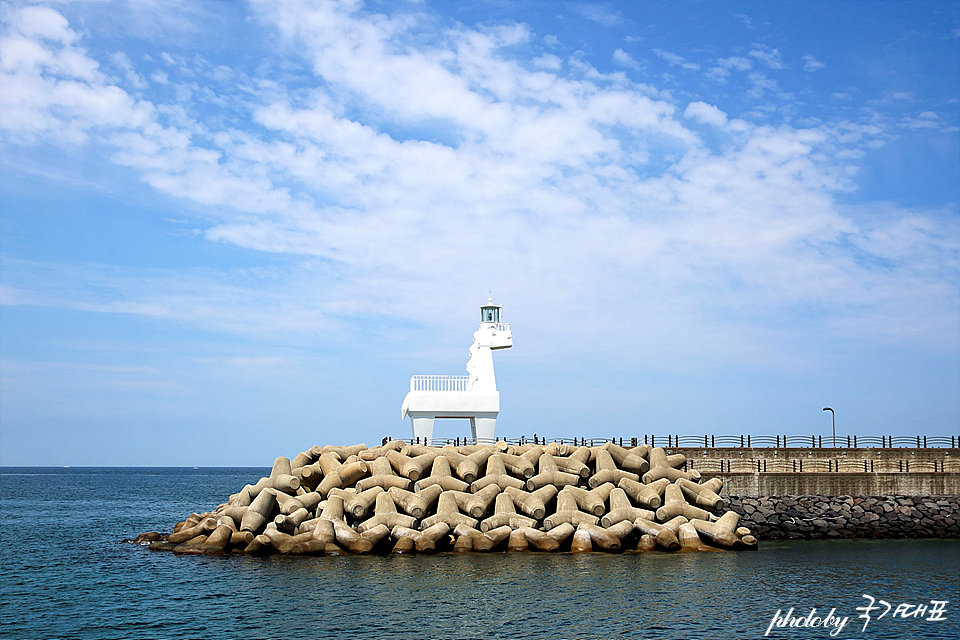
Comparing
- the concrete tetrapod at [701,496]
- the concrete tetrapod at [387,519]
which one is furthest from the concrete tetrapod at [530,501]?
the concrete tetrapod at [701,496]

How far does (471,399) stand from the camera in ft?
111

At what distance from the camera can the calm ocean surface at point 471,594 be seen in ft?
52.3

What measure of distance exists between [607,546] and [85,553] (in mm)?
16513

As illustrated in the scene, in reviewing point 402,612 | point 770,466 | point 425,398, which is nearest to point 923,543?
point 770,466

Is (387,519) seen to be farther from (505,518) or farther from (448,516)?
(505,518)

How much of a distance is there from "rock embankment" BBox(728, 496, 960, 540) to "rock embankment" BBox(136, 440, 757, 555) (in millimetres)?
3692

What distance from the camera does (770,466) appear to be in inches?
1278

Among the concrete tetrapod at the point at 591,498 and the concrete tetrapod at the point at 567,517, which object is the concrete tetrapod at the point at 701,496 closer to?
the concrete tetrapod at the point at 591,498

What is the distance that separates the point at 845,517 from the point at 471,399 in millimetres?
14142

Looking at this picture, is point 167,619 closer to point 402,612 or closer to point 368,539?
point 402,612

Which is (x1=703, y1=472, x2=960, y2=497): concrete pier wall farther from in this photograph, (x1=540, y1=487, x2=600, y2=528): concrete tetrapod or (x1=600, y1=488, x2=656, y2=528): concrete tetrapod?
(x1=540, y1=487, x2=600, y2=528): concrete tetrapod

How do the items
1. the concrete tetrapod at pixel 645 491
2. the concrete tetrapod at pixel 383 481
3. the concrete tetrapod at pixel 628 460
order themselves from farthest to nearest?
the concrete tetrapod at pixel 628 460 → the concrete tetrapod at pixel 645 491 → the concrete tetrapod at pixel 383 481

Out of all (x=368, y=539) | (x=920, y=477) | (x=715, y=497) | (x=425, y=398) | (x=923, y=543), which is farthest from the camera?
(x=425, y=398)

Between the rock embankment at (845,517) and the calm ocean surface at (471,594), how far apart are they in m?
3.31
